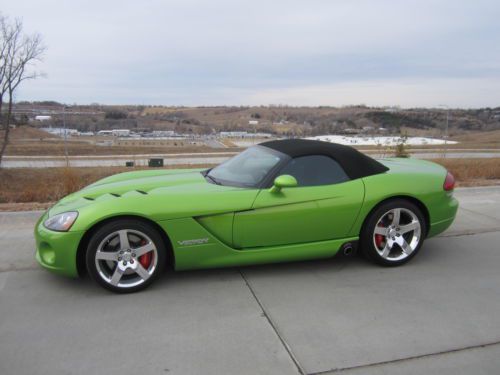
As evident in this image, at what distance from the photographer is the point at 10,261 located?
4.07 meters

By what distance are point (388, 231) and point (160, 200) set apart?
2.11 m

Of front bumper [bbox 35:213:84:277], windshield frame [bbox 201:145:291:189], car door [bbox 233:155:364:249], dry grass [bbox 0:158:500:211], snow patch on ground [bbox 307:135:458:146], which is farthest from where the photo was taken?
snow patch on ground [bbox 307:135:458:146]

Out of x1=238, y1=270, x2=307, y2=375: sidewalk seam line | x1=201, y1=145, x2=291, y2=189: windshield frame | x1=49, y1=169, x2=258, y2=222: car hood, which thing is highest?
x1=201, y1=145, x2=291, y2=189: windshield frame

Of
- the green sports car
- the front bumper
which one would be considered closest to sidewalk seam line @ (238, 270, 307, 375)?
the green sports car

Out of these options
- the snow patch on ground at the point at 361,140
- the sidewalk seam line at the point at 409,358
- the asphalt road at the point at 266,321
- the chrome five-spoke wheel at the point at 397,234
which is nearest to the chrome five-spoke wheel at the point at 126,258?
the asphalt road at the point at 266,321

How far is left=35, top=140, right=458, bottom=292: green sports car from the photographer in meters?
3.31

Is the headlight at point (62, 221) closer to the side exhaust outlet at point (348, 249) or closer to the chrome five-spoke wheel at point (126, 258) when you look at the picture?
the chrome five-spoke wheel at point (126, 258)

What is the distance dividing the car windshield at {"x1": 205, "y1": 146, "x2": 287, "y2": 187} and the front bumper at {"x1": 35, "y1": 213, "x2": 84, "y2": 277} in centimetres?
137

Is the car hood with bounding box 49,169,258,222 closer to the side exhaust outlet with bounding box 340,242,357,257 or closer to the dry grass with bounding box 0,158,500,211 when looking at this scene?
the side exhaust outlet with bounding box 340,242,357,257

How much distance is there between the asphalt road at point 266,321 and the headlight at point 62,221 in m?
0.53

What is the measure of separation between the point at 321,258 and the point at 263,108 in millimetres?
121192

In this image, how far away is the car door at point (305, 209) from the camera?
3533mm

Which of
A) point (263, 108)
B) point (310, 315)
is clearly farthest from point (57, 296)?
point (263, 108)

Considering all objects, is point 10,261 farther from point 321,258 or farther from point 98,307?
point 321,258
